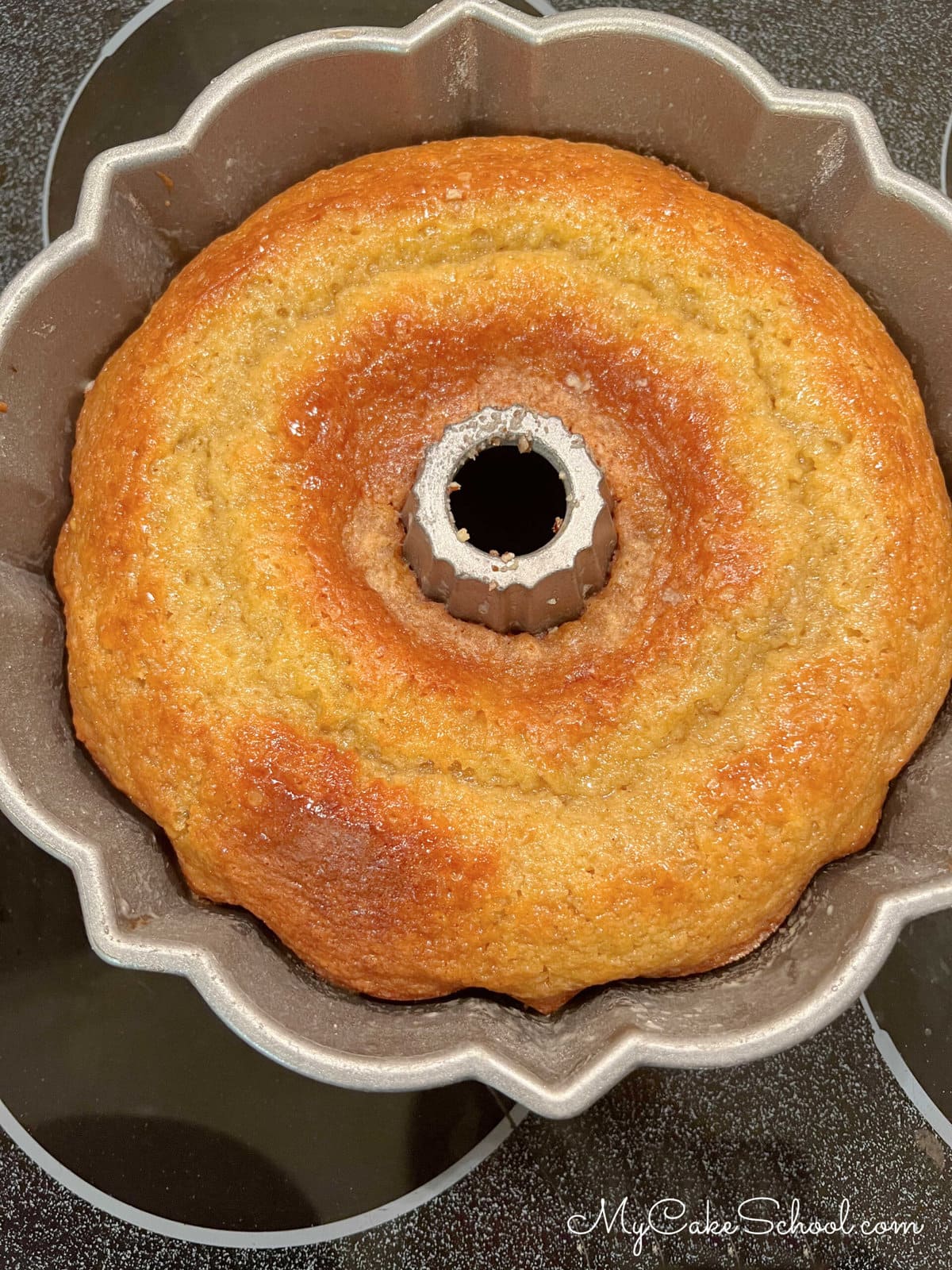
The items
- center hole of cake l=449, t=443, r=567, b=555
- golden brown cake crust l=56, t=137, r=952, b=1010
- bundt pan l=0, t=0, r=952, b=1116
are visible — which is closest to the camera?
bundt pan l=0, t=0, r=952, b=1116

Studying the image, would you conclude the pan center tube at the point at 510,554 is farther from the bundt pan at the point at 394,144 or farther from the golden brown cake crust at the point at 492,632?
the bundt pan at the point at 394,144

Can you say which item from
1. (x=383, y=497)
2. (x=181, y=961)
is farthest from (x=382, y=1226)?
(x=383, y=497)

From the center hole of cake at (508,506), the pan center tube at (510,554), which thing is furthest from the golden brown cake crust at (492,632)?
the center hole of cake at (508,506)

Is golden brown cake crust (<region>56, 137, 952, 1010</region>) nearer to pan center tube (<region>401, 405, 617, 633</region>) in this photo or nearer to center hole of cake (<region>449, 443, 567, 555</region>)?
pan center tube (<region>401, 405, 617, 633</region>)

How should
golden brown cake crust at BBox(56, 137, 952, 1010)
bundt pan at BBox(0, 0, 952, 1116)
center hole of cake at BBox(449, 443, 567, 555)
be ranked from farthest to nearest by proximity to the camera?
center hole of cake at BBox(449, 443, 567, 555)
golden brown cake crust at BBox(56, 137, 952, 1010)
bundt pan at BBox(0, 0, 952, 1116)

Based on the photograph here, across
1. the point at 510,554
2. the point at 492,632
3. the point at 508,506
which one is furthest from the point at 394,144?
the point at 492,632

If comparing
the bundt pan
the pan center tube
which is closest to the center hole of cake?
the pan center tube
